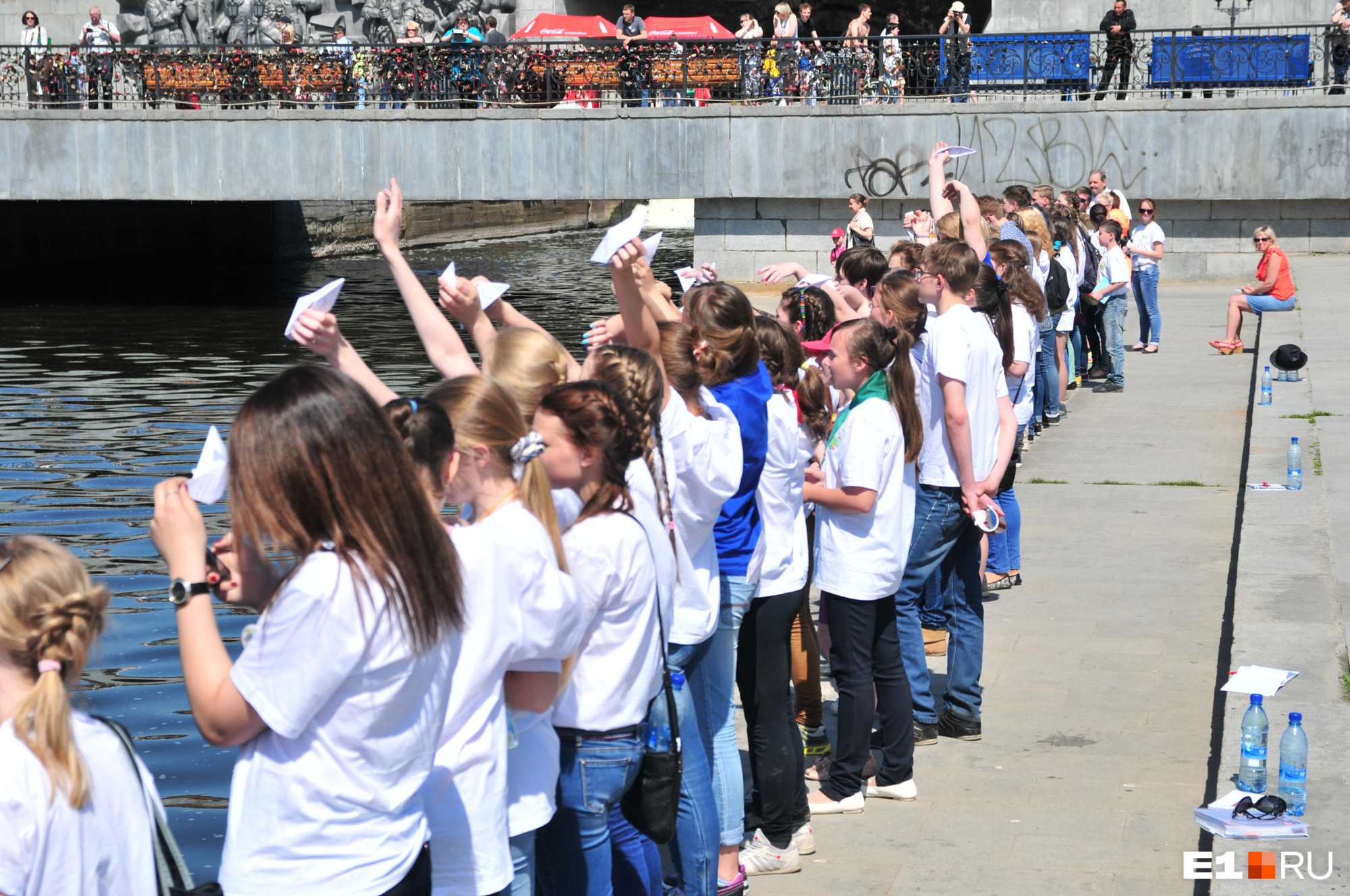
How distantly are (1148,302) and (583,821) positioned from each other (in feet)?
46.3

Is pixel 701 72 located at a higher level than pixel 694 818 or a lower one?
higher

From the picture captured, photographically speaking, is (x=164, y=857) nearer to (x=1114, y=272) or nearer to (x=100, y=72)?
(x=1114, y=272)

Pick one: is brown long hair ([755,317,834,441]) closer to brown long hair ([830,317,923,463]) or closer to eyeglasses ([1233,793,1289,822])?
brown long hair ([830,317,923,463])

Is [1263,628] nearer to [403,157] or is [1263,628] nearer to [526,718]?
[526,718]

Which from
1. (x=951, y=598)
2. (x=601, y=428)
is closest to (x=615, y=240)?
(x=601, y=428)

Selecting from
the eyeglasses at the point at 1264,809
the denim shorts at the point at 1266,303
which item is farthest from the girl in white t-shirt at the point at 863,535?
the denim shorts at the point at 1266,303

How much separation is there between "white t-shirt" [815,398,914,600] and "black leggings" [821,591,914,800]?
0.25ft

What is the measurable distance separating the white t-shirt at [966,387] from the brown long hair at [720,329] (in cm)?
160

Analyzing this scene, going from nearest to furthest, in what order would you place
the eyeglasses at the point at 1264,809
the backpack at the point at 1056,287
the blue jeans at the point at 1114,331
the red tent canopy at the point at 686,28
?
the eyeglasses at the point at 1264,809 → the backpack at the point at 1056,287 → the blue jeans at the point at 1114,331 → the red tent canopy at the point at 686,28

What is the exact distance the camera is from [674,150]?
25.2 meters

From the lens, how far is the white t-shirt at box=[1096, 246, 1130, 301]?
13820 mm

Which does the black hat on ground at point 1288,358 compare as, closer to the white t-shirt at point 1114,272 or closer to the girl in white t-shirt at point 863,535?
the white t-shirt at point 1114,272

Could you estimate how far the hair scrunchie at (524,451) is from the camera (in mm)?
2996

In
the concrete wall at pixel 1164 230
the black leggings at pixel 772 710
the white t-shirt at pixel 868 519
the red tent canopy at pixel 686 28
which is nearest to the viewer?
the black leggings at pixel 772 710
